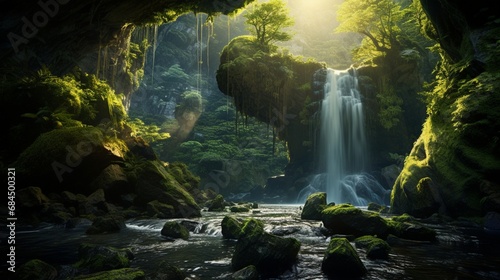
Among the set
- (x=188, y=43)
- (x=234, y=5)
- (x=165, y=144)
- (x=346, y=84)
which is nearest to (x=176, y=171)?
(x=234, y=5)

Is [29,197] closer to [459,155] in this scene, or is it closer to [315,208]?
[315,208]

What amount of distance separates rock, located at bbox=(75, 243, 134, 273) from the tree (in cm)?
2706

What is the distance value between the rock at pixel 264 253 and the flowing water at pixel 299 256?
0.76 feet

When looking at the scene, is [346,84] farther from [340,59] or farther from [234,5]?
[340,59]

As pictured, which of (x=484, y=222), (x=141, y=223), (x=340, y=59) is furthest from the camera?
(x=340, y=59)

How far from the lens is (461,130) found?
41.7 ft

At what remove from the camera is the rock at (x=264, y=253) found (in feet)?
20.0

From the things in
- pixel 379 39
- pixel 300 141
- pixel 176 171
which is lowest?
pixel 176 171

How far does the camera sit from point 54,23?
1441cm

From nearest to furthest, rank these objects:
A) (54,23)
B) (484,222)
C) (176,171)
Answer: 1. (484,222)
2. (54,23)
3. (176,171)

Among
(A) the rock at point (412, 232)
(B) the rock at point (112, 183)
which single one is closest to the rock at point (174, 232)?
(A) the rock at point (412, 232)

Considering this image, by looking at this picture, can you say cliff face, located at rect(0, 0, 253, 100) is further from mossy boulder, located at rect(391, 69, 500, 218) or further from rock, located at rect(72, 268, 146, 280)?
mossy boulder, located at rect(391, 69, 500, 218)

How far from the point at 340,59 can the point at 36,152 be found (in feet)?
235

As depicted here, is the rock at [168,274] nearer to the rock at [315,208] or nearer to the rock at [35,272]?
the rock at [35,272]
